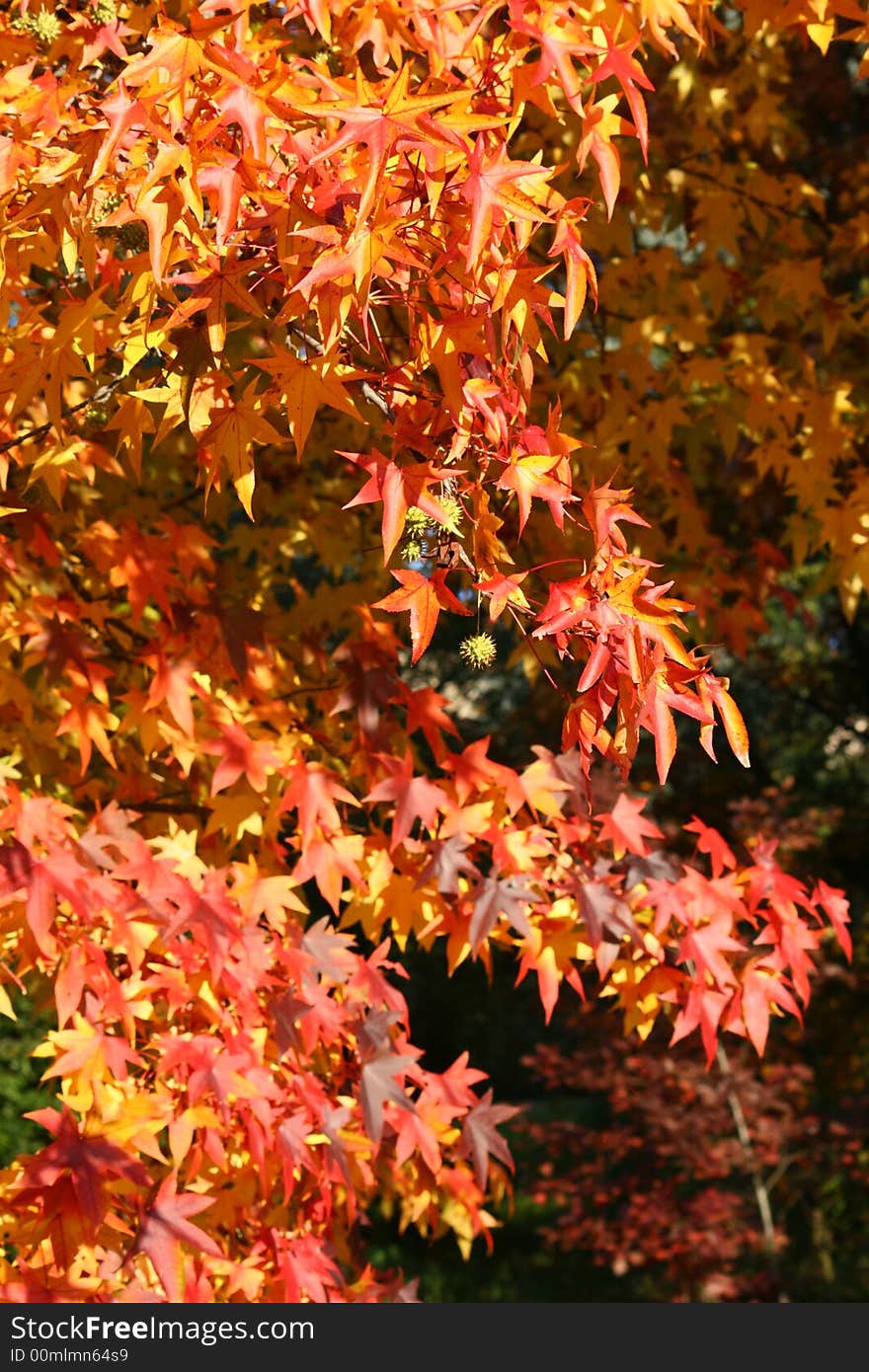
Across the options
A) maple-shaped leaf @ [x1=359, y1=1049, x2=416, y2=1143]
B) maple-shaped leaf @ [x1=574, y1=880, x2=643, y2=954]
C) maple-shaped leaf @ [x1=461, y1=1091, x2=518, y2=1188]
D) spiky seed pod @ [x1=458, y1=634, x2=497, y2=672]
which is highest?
spiky seed pod @ [x1=458, y1=634, x2=497, y2=672]

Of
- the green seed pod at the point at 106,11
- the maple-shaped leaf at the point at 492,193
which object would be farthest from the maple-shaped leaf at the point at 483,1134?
the green seed pod at the point at 106,11

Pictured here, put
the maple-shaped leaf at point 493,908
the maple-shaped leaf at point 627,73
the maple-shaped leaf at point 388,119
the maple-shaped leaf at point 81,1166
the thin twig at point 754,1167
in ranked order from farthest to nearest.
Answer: the thin twig at point 754,1167 → the maple-shaped leaf at point 493,908 → the maple-shaped leaf at point 81,1166 → the maple-shaped leaf at point 627,73 → the maple-shaped leaf at point 388,119

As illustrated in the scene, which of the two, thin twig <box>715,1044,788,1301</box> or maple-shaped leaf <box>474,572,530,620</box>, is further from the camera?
thin twig <box>715,1044,788,1301</box>

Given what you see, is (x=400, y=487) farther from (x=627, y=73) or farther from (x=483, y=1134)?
(x=483, y=1134)

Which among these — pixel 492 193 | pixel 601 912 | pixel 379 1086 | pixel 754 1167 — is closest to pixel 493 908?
pixel 601 912

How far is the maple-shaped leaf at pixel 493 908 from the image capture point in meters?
2.45

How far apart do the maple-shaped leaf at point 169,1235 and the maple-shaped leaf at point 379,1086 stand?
1.14 ft

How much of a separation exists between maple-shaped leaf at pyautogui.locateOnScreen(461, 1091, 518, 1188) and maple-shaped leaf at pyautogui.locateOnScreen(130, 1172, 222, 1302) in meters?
0.75

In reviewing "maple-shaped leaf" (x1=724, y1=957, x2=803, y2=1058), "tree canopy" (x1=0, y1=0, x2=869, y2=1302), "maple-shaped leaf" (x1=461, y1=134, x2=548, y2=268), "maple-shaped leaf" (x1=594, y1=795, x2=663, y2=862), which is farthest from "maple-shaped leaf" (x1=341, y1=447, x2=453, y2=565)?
"maple-shaped leaf" (x1=724, y1=957, x2=803, y2=1058)

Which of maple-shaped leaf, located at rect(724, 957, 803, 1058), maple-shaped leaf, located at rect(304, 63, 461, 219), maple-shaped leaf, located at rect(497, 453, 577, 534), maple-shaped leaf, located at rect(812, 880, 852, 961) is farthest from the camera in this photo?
maple-shaped leaf, located at rect(812, 880, 852, 961)

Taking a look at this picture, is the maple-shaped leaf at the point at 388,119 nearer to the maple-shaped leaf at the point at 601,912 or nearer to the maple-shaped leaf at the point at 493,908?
the maple-shaped leaf at the point at 493,908

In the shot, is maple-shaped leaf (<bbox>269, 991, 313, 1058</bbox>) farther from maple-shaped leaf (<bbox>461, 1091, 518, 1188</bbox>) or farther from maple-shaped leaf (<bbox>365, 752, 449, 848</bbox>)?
maple-shaped leaf (<bbox>461, 1091, 518, 1188</bbox>)

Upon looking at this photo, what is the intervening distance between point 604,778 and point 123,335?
425 cm

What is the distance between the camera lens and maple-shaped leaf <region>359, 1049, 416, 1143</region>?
2.35m
